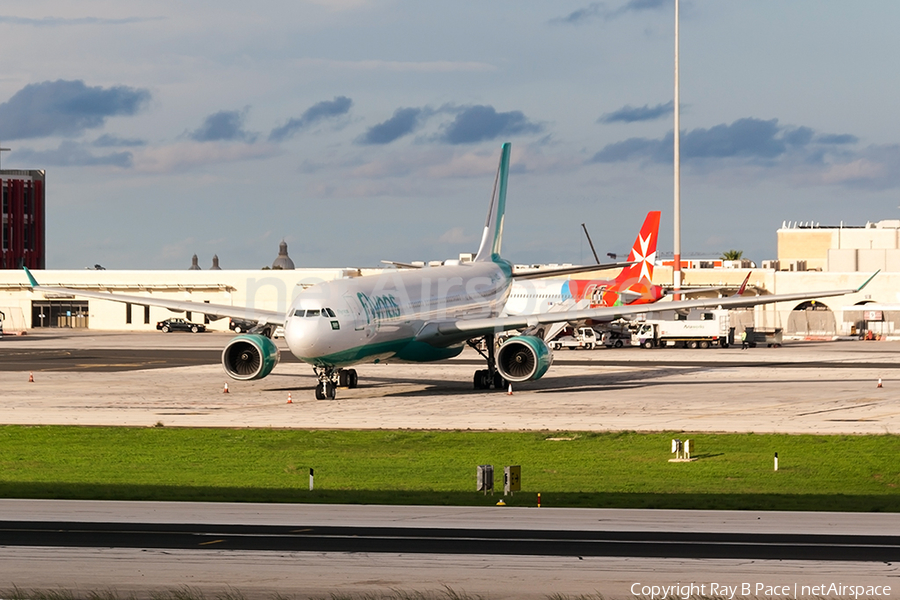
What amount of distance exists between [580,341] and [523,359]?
4364 cm

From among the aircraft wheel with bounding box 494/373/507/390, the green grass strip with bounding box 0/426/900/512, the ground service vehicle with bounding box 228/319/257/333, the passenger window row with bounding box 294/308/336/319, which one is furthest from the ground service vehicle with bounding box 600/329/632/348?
the green grass strip with bounding box 0/426/900/512

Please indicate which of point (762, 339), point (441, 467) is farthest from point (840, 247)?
point (441, 467)

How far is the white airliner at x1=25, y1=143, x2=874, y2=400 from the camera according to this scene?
140 feet

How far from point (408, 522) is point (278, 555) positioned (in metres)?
3.57

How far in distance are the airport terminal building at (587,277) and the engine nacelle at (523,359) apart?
235 ft

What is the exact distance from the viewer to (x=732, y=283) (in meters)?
123

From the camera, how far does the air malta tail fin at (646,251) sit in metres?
96.0

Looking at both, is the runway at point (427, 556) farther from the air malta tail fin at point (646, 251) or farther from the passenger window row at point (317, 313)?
the air malta tail fin at point (646, 251)

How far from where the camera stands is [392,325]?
46.2 metres

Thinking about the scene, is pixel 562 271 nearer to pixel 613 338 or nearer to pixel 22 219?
pixel 613 338

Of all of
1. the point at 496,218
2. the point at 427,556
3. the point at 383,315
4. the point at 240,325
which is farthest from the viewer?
the point at 240,325

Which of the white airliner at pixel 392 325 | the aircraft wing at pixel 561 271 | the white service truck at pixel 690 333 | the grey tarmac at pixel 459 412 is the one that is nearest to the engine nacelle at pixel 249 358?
the white airliner at pixel 392 325

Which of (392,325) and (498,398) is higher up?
(392,325)

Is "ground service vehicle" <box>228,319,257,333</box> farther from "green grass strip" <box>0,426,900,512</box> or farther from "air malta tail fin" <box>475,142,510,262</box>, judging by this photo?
"green grass strip" <box>0,426,900,512</box>
